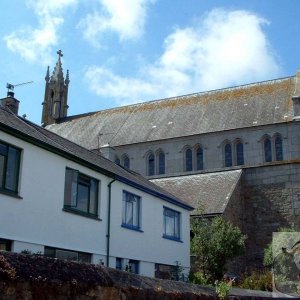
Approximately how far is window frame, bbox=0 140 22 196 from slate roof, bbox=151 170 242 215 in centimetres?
1873

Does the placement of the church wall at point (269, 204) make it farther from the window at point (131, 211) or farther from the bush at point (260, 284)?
the window at point (131, 211)

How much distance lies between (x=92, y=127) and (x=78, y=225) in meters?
37.4

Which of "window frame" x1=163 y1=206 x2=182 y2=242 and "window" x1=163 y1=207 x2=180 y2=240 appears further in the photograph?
"window" x1=163 y1=207 x2=180 y2=240

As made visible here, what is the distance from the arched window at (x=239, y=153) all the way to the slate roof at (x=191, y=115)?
5.55 feet

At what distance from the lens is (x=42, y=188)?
15.3 m

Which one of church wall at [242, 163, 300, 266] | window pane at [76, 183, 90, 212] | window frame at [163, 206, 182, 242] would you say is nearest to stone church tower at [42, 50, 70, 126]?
church wall at [242, 163, 300, 266]

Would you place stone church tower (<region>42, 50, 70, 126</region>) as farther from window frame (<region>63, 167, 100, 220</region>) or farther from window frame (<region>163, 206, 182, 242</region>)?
window frame (<region>63, 167, 100, 220</region>)

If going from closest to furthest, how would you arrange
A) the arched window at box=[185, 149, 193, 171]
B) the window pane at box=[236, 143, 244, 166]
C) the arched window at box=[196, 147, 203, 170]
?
the window pane at box=[236, 143, 244, 166], the arched window at box=[196, 147, 203, 170], the arched window at box=[185, 149, 193, 171]

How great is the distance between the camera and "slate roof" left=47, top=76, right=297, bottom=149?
45250 mm

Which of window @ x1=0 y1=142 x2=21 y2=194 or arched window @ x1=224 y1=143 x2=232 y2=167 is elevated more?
arched window @ x1=224 y1=143 x2=232 y2=167

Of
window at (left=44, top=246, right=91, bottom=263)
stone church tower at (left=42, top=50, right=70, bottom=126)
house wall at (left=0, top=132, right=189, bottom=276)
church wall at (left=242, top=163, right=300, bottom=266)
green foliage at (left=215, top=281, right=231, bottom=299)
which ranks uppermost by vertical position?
stone church tower at (left=42, top=50, right=70, bottom=126)

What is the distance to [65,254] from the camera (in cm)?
1614

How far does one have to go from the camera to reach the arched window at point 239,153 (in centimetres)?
4422

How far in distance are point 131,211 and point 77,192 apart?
3995 mm
